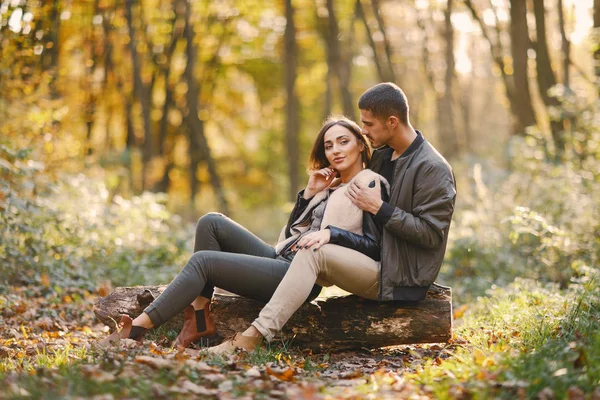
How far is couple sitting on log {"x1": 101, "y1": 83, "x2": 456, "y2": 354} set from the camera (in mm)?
5363

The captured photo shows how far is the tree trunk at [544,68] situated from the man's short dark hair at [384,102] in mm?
10267

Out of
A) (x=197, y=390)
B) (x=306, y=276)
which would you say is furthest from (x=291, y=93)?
(x=197, y=390)

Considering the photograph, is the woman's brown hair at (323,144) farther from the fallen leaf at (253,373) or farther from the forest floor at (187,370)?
the fallen leaf at (253,373)

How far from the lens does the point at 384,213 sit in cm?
539

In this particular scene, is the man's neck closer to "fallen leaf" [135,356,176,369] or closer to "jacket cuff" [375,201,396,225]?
"jacket cuff" [375,201,396,225]

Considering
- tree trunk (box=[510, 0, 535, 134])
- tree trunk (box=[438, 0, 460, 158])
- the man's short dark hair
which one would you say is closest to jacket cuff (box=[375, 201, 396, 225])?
the man's short dark hair

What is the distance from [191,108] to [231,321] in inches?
535

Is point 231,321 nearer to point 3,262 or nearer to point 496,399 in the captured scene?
point 496,399

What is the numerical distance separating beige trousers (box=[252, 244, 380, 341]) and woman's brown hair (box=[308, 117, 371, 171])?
3.31ft

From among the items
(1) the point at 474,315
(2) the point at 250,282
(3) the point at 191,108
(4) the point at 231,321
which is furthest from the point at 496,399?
(3) the point at 191,108

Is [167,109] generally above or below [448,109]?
above

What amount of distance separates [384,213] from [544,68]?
11733 millimetres

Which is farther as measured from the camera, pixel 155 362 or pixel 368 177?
pixel 368 177

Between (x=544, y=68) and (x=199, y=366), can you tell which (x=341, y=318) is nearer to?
(x=199, y=366)
